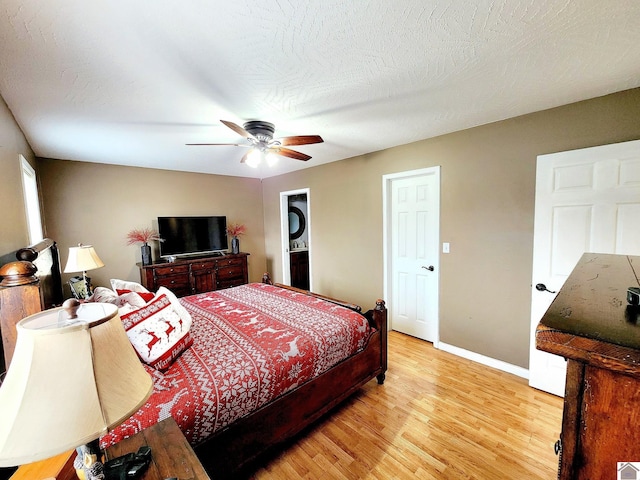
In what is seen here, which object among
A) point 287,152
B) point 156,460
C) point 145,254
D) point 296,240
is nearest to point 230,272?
point 145,254

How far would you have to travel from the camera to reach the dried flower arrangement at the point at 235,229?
4.90m

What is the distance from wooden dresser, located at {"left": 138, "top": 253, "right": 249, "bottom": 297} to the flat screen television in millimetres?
177

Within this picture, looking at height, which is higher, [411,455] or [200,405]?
[200,405]

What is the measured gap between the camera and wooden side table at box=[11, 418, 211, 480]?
80cm

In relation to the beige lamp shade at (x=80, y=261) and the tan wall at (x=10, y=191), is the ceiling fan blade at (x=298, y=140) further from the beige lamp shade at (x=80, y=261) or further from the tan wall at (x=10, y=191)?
the beige lamp shade at (x=80, y=261)

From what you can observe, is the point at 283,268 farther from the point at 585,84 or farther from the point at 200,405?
the point at 585,84

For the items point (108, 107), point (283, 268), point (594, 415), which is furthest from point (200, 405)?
point (283, 268)

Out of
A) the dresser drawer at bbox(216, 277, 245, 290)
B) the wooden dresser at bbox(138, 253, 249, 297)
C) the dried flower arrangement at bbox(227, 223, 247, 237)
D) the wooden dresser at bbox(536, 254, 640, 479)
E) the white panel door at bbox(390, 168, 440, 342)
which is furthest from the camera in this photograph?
the dried flower arrangement at bbox(227, 223, 247, 237)

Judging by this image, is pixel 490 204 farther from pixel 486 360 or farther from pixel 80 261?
pixel 80 261

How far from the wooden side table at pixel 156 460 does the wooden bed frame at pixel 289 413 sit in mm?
358

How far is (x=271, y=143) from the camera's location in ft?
7.78

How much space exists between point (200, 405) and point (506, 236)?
9.04 ft

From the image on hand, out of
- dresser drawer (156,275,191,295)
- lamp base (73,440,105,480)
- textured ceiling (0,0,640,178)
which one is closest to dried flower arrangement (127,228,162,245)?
dresser drawer (156,275,191,295)

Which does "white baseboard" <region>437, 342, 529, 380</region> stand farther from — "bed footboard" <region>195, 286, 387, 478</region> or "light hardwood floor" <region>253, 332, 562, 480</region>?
"bed footboard" <region>195, 286, 387, 478</region>
